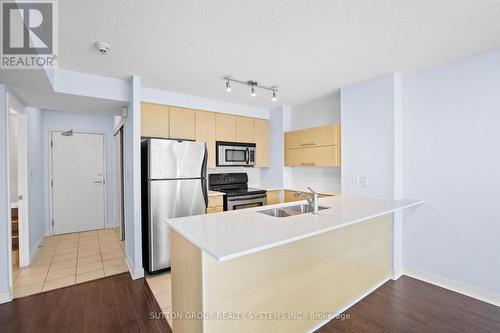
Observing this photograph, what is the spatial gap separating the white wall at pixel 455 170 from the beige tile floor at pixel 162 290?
271 centimetres

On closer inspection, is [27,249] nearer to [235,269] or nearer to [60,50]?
[60,50]

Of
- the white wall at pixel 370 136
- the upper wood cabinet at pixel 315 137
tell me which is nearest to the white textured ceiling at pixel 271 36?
the white wall at pixel 370 136

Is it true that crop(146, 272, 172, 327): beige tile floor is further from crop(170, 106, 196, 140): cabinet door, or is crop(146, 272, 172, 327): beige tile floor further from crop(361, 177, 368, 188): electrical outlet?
crop(361, 177, 368, 188): electrical outlet

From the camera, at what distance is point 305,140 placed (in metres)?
3.74

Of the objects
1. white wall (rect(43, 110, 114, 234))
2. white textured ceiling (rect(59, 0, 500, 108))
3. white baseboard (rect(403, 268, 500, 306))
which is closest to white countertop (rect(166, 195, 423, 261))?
white baseboard (rect(403, 268, 500, 306))

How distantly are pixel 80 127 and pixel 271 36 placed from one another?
4.39 metres

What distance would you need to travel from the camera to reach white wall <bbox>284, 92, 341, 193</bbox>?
12.1ft

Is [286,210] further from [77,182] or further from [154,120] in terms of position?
[77,182]

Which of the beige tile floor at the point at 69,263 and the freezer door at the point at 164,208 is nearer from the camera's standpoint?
the beige tile floor at the point at 69,263

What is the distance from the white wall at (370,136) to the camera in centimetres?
274

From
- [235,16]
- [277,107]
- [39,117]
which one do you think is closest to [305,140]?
[277,107]

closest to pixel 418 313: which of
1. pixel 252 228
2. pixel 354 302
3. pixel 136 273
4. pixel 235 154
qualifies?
pixel 354 302

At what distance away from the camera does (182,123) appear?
348 cm

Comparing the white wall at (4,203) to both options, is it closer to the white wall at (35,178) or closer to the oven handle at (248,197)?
the white wall at (35,178)
